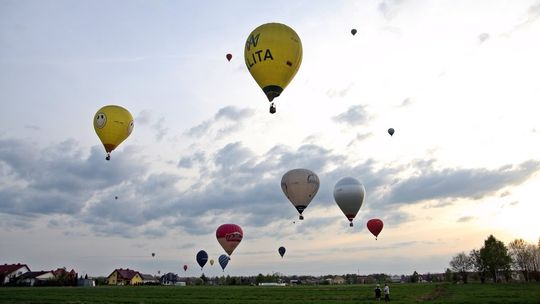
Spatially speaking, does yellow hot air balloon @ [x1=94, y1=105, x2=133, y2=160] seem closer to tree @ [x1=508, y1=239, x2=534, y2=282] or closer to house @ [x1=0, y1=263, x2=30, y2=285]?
house @ [x1=0, y1=263, x2=30, y2=285]

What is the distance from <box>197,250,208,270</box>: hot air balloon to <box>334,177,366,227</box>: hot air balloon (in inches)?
2033

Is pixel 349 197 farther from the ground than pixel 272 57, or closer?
closer

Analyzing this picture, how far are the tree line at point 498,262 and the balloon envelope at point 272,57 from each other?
96.7 m

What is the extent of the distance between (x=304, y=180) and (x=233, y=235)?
78.1 ft

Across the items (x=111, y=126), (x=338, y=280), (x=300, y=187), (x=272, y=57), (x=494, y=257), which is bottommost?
(x=338, y=280)

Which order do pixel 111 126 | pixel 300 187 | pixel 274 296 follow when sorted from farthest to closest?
pixel 274 296 < pixel 300 187 < pixel 111 126

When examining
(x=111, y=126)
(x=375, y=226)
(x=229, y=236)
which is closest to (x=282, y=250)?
(x=229, y=236)

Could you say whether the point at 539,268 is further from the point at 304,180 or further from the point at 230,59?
the point at 230,59

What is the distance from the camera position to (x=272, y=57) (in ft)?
109

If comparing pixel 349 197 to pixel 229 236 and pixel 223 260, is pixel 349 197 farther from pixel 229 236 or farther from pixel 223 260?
pixel 223 260

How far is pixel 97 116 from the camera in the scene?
141ft

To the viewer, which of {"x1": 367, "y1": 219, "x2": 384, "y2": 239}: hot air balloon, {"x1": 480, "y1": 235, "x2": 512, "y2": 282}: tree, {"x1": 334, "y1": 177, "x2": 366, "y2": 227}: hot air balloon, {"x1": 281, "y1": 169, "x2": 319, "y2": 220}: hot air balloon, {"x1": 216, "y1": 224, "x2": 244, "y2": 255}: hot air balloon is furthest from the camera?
{"x1": 480, "y1": 235, "x2": 512, "y2": 282}: tree

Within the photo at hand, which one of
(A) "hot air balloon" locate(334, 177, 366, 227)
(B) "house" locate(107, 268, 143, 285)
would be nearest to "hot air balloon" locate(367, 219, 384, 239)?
(A) "hot air balloon" locate(334, 177, 366, 227)

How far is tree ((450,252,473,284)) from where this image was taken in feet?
423
